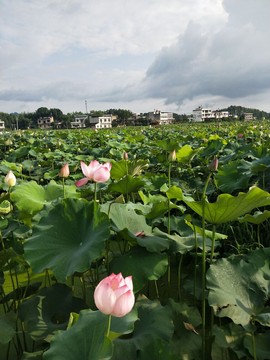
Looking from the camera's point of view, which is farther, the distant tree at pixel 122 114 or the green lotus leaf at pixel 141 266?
the distant tree at pixel 122 114

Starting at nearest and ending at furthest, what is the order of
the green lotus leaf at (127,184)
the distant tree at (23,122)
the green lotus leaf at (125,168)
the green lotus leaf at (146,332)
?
1. the green lotus leaf at (146,332)
2. the green lotus leaf at (127,184)
3. the green lotus leaf at (125,168)
4. the distant tree at (23,122)

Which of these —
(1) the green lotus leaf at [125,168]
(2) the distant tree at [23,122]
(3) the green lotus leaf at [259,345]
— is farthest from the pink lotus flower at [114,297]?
(2) the distant tree at [23,122]

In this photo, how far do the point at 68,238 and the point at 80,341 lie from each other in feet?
1.45

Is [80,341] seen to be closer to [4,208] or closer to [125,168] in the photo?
[4,208]

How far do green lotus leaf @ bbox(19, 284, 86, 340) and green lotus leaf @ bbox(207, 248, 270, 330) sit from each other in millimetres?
440

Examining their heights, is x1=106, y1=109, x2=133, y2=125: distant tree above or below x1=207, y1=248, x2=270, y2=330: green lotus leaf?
above

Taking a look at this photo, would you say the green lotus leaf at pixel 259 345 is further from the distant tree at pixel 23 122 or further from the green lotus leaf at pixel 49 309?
the distant tree at pixel 23 122

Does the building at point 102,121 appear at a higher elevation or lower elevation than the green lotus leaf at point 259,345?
higher

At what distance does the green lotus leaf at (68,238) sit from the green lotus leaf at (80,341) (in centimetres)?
21

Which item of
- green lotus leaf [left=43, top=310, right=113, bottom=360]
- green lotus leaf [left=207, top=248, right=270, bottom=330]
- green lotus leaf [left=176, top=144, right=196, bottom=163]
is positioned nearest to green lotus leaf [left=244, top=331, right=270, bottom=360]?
green lotus leaf [left=207, top=248, right=270, bottom=330]

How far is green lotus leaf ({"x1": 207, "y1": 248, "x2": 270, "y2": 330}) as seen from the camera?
96 cm

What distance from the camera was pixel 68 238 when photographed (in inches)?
45.5

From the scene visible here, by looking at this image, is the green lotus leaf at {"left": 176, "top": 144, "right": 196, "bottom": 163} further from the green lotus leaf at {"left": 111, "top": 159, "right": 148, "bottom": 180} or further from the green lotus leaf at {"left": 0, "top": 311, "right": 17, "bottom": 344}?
the green lotus leaf at {"left": 0, "top": 311, "right": 17, "bottom": 344}

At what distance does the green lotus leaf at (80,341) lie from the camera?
0.72m
